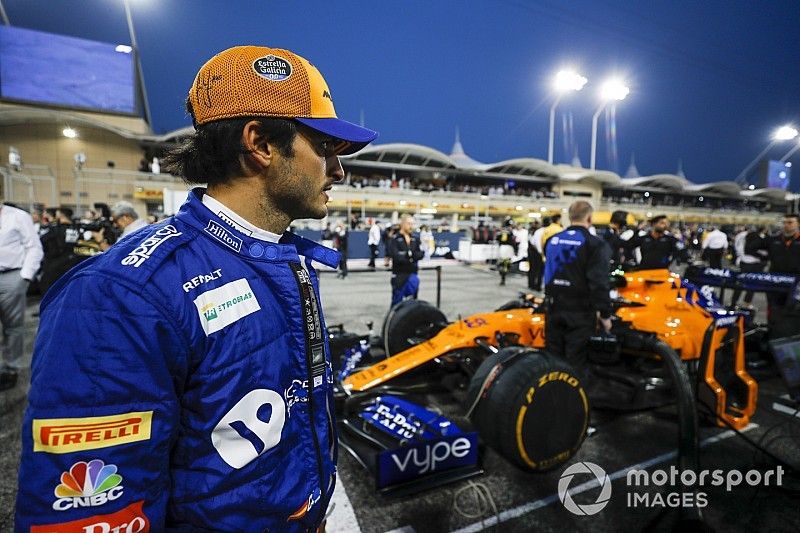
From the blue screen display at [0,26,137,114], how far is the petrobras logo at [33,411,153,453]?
128 feet

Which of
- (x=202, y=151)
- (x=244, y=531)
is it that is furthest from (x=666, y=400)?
(x=202, y=151)

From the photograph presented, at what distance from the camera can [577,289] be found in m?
3.79

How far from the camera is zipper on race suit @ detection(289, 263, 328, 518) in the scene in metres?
1.06

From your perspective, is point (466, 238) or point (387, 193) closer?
point (466, 238)

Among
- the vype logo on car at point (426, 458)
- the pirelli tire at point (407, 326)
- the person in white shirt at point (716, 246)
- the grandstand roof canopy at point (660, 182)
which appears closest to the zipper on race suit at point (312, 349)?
the vype logo on car at point (426, 458)

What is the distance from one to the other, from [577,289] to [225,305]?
3506 mm

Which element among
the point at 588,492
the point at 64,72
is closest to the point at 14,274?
the point at 588,492

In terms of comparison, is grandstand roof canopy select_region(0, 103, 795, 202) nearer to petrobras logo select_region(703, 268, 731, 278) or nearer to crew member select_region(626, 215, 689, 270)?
crew member select_region(626, 215, 689, 270)

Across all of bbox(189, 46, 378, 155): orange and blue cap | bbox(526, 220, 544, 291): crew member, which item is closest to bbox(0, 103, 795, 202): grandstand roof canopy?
bbox(526, 220, 544, 291): crew member

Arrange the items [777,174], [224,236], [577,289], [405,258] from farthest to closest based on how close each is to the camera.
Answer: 1. [777,174]
2. [405,258]
3. [577,289]
4. [224,236]

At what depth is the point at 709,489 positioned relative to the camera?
2.77m

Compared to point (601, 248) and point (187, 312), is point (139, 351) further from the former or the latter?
point (601, 248)

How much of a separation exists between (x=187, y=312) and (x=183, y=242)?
0.58ft

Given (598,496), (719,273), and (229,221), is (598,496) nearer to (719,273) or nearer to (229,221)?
(229,221)
